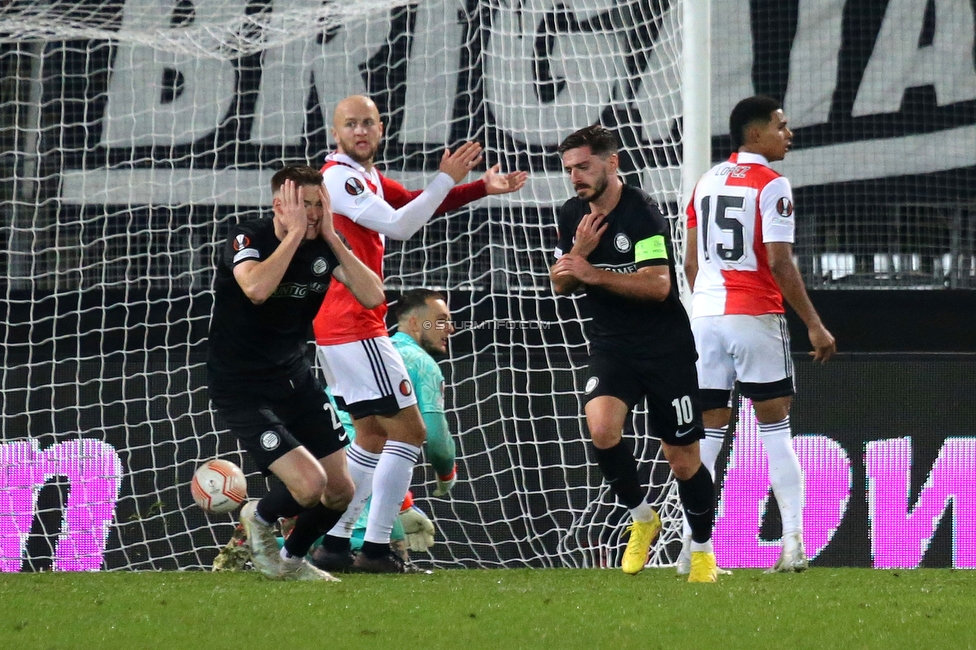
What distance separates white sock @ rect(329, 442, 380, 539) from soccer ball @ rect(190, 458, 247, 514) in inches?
19.4

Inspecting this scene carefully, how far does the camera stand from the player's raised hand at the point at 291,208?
14.8ft

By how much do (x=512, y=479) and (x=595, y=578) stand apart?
144 cm

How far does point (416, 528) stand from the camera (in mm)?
6008


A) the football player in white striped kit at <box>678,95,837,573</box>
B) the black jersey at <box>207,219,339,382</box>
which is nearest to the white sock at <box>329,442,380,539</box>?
the black jersey at <box>207,219,339,382</box>

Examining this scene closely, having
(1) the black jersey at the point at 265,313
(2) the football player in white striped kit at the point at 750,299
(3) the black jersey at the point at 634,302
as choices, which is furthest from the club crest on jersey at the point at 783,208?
(1) the black jersey at the point at 265,313

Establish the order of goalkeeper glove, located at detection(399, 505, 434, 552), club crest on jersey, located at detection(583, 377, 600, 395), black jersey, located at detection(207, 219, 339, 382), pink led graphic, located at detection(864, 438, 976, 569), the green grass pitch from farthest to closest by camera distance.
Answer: pink led graphic, located at detection(864, 438, 976, 569)
goalkeeper glove, located at detection(399, 505, 434, 552)
club crest on jersey, located at detection(583, 377, 600, 395)
black jersey, located at detection(207, 219, 339, 382)
the green grass pitch

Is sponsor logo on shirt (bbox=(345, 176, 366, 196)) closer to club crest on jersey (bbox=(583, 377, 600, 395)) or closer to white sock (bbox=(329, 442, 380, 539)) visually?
white sock (bbox=(329, 442, 380, 539))

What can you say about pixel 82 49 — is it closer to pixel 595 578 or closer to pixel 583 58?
pixel 583 58

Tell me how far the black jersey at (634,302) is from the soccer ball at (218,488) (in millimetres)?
1758

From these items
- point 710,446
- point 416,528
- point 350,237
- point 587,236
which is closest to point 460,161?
point 350,237

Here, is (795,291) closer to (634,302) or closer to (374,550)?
(634,302)

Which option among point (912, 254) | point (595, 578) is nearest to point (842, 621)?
point (595, 578)

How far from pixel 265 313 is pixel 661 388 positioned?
4.67 ft

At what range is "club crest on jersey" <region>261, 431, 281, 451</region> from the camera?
4.69m
